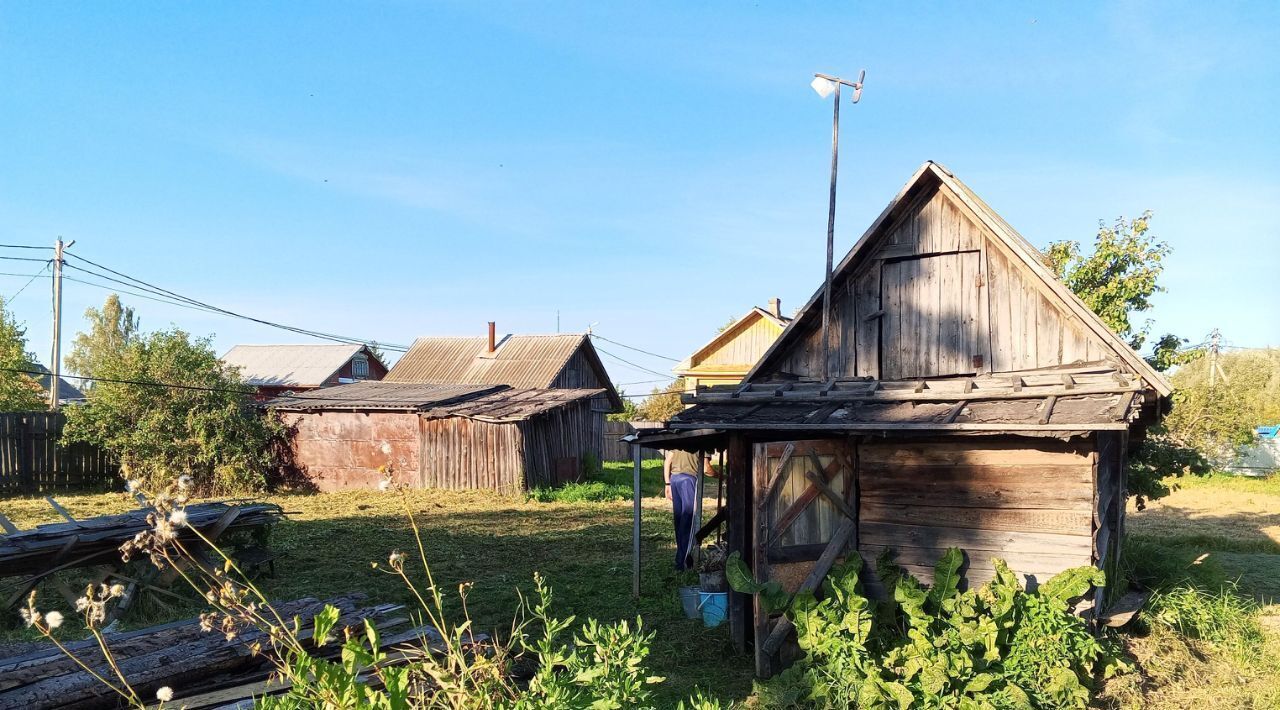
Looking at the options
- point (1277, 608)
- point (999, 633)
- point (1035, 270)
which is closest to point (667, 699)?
point (999, 633)

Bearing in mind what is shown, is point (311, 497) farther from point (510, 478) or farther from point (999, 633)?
point (999, 633)

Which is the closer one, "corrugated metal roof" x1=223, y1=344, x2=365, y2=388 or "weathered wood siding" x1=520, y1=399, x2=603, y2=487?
"weathered wood siding" x1=520, y1=399, x2=603, y2=487

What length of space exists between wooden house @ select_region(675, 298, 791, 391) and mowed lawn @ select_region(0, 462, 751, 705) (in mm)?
14230

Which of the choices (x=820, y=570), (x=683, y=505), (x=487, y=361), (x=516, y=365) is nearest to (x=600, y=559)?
(x=683, y=505)

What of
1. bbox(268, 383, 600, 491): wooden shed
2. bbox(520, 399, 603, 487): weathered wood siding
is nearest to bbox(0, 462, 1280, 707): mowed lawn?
bbox(268, 383, 600, 491): wooden shed

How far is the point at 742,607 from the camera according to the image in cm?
920

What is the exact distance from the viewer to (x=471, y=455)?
958 inches

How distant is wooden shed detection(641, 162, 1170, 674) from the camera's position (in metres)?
7.98

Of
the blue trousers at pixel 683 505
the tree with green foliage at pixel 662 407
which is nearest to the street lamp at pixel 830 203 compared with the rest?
the blue trousers at pixel 683 505

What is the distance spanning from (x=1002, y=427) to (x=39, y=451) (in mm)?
25895

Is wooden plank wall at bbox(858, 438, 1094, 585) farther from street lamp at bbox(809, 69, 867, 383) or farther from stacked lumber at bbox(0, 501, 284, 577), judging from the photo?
stacked lumber at bbox(0, 501, 284, 577)

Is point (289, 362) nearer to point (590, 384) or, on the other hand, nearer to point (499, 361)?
point (499, 361)

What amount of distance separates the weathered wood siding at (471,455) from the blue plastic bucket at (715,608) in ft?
46.7

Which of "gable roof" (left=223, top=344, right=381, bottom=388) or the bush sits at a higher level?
"gable roof" (left=223, top=344, right=381, bottom=388)
